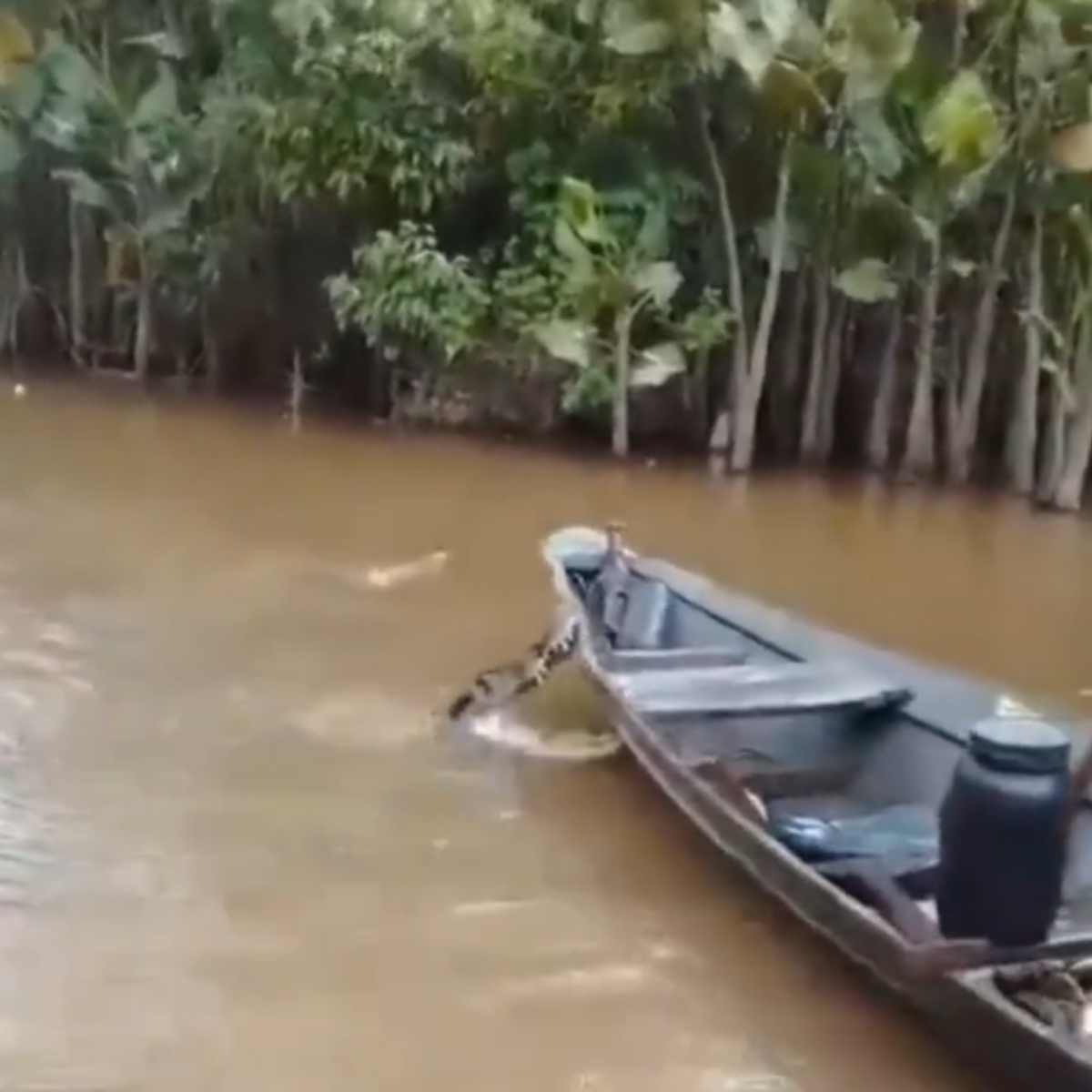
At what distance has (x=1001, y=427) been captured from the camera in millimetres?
11727

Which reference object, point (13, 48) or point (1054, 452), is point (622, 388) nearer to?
point (1054, 452)

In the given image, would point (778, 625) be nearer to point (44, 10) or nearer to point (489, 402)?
point (489, 402)

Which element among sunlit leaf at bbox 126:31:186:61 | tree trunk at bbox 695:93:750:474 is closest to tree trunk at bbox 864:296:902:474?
tree trunk at bbox 695:93:750:474

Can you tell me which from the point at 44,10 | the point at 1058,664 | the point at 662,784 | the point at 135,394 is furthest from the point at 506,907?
the point at 44,10

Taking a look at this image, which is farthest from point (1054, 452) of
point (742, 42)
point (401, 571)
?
point (401, 571)

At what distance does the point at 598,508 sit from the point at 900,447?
2.49 metres

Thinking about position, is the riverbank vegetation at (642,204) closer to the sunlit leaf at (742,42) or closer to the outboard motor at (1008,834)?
the sunlit leaf at (742,42)

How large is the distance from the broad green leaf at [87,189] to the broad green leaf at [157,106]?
21.0 inches

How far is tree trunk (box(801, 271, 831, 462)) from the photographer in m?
11.8

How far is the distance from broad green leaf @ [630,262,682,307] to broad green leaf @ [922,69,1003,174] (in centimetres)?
174

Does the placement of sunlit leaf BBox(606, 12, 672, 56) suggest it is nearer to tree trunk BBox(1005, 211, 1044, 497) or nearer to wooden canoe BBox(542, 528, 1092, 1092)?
tree trunk BBox(1005, 211, 1044, 497)

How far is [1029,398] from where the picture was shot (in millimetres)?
11039

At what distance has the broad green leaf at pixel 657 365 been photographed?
11438 mm

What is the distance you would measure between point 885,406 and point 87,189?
19.0 ft
